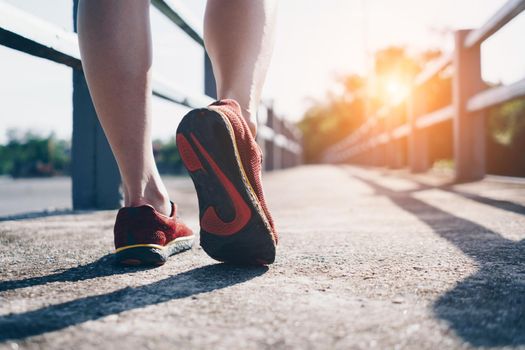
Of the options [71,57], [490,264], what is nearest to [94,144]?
[71,57]

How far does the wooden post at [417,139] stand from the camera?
400 centimetres

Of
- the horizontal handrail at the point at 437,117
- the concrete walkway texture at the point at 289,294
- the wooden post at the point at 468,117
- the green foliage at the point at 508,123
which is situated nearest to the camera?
the concrete walkway texture at the point at 289,294

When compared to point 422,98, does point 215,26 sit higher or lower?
lower

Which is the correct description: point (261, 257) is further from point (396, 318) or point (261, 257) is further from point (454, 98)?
point (454, 98)

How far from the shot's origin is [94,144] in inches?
62.8

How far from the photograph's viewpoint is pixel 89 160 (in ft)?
5.25

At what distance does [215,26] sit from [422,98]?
3416 millimetres

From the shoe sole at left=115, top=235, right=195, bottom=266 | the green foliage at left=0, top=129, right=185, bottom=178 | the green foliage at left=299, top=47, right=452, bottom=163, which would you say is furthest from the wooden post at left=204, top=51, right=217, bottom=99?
the green foliage at left=299, top=47, right=452, bottom=163

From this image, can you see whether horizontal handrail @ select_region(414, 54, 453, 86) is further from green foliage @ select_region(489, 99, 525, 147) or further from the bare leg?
the bare leg

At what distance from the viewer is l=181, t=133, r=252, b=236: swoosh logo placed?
0.72 m

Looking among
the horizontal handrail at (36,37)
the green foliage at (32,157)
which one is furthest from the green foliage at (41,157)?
the horizontal handrail at (36,37)

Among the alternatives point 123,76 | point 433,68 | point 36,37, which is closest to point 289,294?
point 123,76

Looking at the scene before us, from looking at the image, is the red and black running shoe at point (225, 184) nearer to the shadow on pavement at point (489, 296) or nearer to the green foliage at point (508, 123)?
the shadow on pavement at point (489, 296)

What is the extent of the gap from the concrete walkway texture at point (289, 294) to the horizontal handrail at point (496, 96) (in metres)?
0.88
